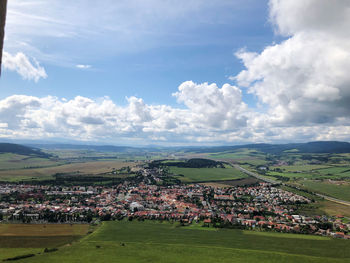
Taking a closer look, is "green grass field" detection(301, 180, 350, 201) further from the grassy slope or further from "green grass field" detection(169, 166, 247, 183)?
the grassy slope

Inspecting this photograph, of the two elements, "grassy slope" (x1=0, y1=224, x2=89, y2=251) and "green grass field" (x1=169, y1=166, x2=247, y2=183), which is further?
"green grass field" (x1=169, y1=166, x2=247, y2=183)

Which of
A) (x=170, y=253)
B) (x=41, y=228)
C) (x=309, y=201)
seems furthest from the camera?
(x=309, y=201)

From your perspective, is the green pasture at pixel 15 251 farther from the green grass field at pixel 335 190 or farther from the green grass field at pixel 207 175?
the green grass field at pixel 335 190

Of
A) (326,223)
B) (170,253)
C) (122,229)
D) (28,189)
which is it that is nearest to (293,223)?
(326,223)

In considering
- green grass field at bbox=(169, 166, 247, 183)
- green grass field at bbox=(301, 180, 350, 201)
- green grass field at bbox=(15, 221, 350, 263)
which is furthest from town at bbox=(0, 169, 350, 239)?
green grass field at bbox=(169, 166, 247, 183)

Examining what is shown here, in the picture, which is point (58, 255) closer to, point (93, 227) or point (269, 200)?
point (93, 227)

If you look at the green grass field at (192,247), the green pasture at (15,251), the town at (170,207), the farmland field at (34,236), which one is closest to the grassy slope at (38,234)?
the farmland field at (34,236)
